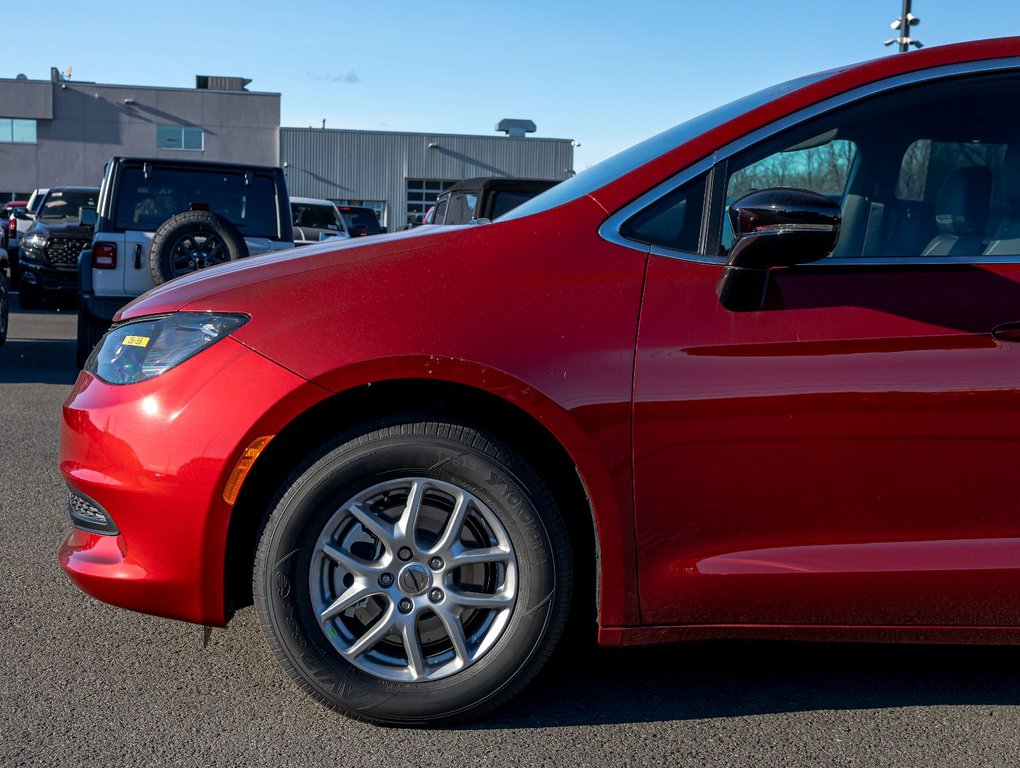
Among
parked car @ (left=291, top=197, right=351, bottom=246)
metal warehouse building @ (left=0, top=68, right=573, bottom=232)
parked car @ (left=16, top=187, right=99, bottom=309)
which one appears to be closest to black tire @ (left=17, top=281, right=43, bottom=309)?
parked car @ (left=16, top=187, right=99, bottom=309)

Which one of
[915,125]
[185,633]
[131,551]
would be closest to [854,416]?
[915,125]

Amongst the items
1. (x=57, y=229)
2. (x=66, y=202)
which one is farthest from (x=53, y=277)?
(x=66, y=202)

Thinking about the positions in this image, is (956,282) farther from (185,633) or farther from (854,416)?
(185,633)

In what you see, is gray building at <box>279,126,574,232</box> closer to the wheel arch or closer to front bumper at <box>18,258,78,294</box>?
front bumper at <box>18,258,78,294</box>

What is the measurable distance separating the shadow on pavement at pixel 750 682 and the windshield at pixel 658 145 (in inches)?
52.6

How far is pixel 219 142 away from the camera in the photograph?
5012 centimetres

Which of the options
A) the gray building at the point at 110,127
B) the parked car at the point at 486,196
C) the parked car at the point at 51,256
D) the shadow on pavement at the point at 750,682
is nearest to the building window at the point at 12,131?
the gray building at the point at 110,127

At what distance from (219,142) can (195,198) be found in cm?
4295

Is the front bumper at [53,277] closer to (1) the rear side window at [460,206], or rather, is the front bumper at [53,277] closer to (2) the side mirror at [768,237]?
(1) the rear side window at [460,206]

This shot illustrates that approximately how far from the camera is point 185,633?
3.62 metres

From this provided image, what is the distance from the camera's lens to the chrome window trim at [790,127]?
2914 millimetres

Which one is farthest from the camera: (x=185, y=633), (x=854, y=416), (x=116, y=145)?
(x=116, y=145)

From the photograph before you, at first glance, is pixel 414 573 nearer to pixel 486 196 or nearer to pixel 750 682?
pixel 750 682

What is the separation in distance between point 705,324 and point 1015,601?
1.05 m
